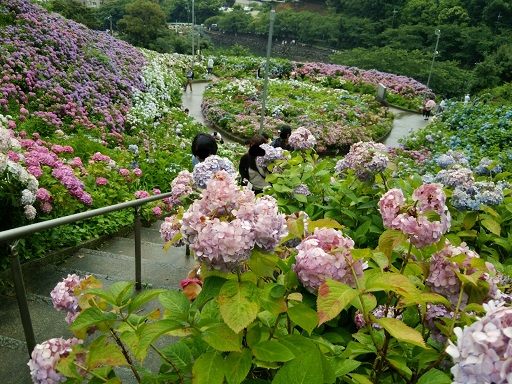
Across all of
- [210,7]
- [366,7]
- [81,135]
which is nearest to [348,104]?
[81,135]

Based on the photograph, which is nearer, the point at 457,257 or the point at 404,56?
the point at 457,257

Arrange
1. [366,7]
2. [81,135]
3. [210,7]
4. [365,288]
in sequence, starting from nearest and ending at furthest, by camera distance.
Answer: [365,288] < [81,135] < [366,7] < [210,7]

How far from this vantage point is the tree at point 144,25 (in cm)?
3986

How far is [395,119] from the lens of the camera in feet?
63.4

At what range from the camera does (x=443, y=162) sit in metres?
2.76

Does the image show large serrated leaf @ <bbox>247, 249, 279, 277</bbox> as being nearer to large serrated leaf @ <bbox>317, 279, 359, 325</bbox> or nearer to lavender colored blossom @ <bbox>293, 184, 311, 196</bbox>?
large serrated leaf @ <bbox>317, 279, 359, 325</bbox>

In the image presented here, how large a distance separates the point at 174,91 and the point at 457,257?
16223 millimetres

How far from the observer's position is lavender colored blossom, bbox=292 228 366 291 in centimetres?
111

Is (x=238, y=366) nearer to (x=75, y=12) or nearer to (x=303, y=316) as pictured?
(x=303, y=316)

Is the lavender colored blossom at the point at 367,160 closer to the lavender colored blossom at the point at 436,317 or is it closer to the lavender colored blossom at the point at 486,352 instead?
the lavender colored blossom at the point at 436,317

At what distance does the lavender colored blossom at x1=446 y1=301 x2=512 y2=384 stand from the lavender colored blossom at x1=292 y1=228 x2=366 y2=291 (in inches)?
16.9

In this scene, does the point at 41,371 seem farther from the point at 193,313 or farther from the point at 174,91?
the point at 174,91

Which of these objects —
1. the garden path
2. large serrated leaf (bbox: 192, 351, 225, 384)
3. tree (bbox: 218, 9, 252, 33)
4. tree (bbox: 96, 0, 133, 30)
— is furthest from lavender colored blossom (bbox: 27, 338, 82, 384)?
tree (bbox: 218, 9, 252, 33)

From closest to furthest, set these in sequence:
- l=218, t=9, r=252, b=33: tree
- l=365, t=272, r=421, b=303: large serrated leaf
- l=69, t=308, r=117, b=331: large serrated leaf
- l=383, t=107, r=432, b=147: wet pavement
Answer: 1. l=365, t=272, r=421, b=303: large serrated leaf
2. l=69, t=308, r=117, b=331: large serrated leaf
3. l=383, t=107, r=432, b=147: wet pavement
4. l=218, t=9, r=252, b=33: tree
